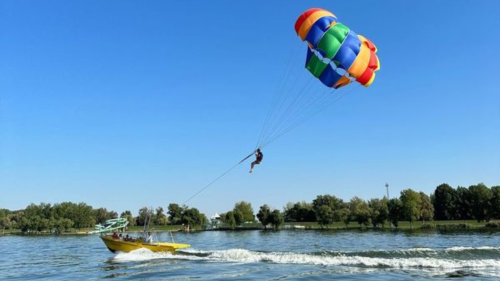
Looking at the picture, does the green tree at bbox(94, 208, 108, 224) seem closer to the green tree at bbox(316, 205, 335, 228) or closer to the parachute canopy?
the green tree at bbox(316, 205, 335, 228)

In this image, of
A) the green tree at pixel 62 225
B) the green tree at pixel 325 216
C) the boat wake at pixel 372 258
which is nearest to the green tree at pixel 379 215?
the green tree at pixel 325 216

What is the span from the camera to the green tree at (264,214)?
112 metres

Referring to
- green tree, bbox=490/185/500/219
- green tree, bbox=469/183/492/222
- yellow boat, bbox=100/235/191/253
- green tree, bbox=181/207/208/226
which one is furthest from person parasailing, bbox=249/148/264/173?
green tree, bbox=181/207/208/226

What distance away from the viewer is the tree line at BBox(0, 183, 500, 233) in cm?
9525

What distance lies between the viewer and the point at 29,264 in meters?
33.0

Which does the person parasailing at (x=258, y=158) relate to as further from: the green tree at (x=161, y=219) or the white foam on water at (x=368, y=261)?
the green tree at (x=161, y=219)

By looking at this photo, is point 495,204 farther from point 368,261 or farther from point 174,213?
point 174,213

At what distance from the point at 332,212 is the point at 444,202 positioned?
4564cm

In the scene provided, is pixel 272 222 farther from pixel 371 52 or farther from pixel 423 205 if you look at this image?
pixel 371 52

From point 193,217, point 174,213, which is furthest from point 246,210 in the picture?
point 174,213

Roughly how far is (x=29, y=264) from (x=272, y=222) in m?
82.5

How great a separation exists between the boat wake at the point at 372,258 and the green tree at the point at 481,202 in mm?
78427

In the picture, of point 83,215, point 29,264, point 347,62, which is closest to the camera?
point 347,62

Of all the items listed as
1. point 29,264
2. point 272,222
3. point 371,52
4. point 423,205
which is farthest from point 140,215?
point 371,52
